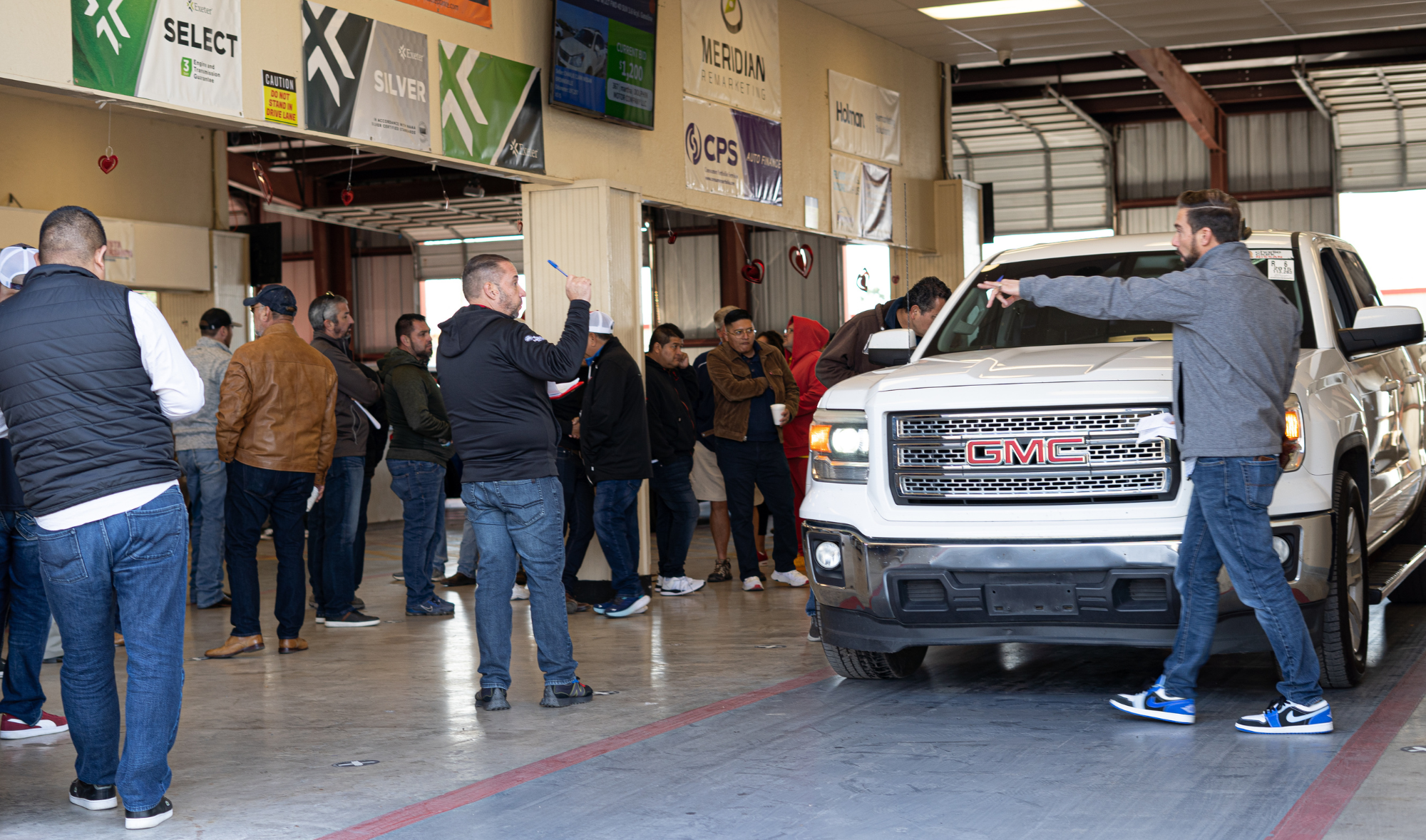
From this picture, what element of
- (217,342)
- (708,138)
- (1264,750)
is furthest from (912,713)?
(708,138)

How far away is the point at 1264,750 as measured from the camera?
15.6 ft

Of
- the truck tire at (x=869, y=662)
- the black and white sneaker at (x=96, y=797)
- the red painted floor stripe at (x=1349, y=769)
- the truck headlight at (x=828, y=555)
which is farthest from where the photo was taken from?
the truck tire at (x=869, y=662)

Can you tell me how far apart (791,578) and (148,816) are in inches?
240

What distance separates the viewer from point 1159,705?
16.9 feet

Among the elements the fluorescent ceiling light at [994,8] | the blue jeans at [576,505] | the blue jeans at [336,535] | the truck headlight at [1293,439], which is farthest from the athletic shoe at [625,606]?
the fluorescent ceiling light at [994,8]

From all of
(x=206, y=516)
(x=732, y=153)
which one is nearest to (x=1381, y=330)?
(x=732, y=153)

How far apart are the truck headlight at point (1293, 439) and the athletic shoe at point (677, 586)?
5.34 m

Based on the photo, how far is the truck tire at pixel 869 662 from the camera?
6094mm

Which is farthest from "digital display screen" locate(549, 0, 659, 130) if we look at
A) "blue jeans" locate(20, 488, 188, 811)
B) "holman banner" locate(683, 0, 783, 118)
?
"blue jeans" locate(20, 488, 188, 811)

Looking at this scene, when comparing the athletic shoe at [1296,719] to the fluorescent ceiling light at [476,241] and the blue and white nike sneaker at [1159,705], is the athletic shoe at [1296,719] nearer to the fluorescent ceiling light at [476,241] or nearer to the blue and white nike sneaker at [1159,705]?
the blue and white nike sneaker at [1159,705]

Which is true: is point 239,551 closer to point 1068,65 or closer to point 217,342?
point 217,342

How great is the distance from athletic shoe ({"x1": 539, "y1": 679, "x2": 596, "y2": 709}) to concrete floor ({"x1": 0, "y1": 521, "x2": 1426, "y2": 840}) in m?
0.07

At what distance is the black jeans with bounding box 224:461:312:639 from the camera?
7492mm

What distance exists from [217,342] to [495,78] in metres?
2.65
